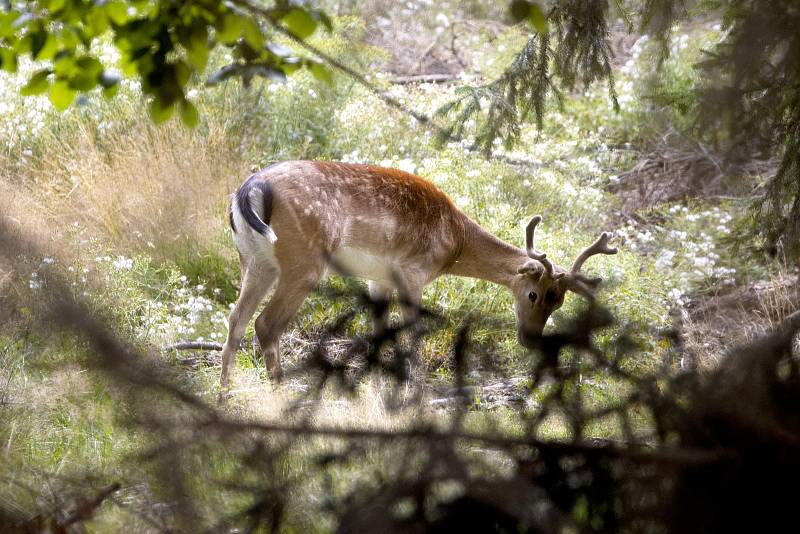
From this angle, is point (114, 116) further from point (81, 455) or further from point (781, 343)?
point (781, 343)

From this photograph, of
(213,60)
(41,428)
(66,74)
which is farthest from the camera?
(213,60)

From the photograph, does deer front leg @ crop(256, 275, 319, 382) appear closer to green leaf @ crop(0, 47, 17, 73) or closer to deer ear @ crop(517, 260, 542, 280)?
deer ear @ crop(517, 260, 542, 280)

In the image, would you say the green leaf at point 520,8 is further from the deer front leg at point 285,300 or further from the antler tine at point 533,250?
the antler tine at point 533,250

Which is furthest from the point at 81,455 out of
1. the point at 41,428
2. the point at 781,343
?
the point at 781,343

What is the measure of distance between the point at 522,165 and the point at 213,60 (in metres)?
3.39

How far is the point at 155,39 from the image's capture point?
2.38 metres

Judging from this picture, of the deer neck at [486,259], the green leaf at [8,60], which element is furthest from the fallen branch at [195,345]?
the green leaf at [8,60]

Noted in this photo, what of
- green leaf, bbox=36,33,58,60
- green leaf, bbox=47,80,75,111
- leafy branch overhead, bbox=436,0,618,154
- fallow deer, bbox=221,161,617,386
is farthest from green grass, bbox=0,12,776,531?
green leaf, bbox=36,33,58,60

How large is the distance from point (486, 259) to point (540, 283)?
50cm

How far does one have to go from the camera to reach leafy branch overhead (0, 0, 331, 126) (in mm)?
2287

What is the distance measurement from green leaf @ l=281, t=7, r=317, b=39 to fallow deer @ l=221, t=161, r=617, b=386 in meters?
3.19

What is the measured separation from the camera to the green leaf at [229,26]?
2.24 m

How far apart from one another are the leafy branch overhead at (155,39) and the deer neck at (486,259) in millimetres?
4739

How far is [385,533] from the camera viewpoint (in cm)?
186
